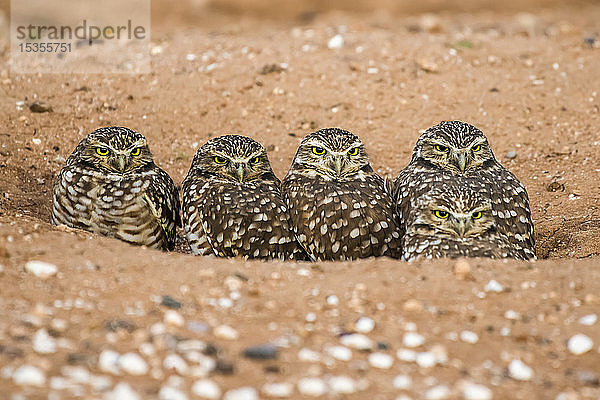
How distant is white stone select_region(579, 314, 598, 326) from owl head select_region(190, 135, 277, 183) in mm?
2834

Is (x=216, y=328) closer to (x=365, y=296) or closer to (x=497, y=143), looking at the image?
(x=365, y=296)

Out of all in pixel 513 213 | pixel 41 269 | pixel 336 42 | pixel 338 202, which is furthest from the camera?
pixel 336 42

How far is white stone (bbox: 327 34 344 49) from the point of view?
31.3ft

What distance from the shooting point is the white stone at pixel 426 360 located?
11.8 feet

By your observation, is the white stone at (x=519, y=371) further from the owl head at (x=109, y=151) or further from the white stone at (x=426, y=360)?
the owl head at (x=109, y=151)

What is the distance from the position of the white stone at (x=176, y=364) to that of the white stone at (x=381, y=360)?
0.87 meters

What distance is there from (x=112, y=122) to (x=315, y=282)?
182 inches

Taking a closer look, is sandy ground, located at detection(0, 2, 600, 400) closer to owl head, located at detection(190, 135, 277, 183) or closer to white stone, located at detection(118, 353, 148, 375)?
white stone, located at detection(118, 353, 148, 375)

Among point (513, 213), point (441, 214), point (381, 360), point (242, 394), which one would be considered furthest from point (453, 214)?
point (242, 394)

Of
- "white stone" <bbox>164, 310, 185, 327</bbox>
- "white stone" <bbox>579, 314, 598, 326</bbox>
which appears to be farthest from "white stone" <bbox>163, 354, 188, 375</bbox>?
"white stone" <bbox>579, 314, 598, 326</bbox>

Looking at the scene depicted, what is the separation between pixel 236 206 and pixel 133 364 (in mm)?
2425

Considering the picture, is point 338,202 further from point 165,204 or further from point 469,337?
point 469,337

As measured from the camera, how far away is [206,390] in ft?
10.7

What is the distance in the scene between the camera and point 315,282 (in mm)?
4371
